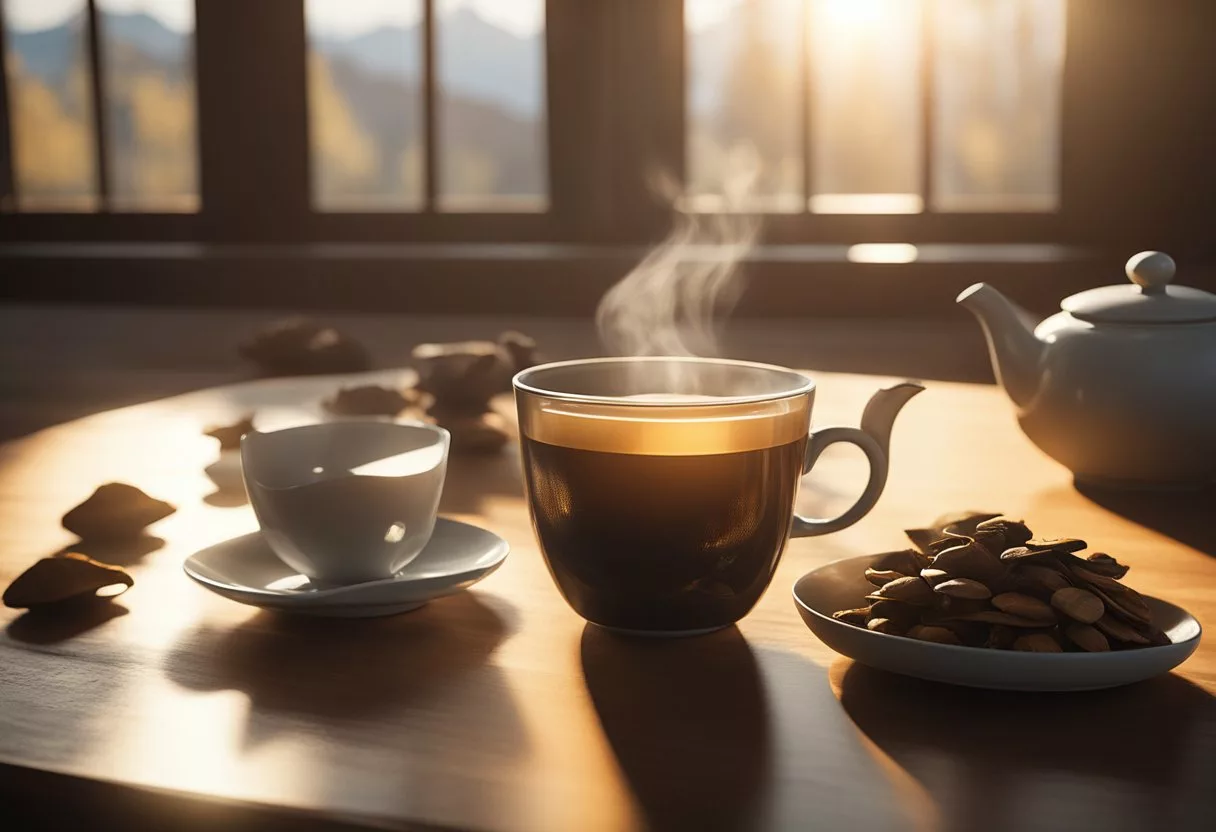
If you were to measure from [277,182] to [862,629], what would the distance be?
2.58 metres

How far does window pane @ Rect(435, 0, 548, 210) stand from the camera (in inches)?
107

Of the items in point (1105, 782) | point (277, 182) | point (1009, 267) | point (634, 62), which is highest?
point (634, 62)

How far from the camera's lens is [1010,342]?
3.12ft

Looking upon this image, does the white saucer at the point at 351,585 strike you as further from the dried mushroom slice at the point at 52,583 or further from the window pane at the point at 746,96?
the window pane at the point at 746,96

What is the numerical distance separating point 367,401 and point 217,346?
0.76m

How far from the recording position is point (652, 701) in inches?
18.9

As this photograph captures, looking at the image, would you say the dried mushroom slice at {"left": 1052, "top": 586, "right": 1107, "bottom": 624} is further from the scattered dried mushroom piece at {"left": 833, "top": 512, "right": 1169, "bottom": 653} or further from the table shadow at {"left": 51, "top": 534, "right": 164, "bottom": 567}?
the table shadow at {"left": 51, "top": 534, "right": 164, "bottom": 567}

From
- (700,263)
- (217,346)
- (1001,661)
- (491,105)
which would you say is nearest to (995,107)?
(700,263)

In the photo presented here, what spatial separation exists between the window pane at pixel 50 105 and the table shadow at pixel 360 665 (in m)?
2.81

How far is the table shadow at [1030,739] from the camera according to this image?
40cm

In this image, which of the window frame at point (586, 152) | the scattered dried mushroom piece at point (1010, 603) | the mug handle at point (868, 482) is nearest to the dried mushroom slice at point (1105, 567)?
the scattered dried mushroom piece at point (1010, 603)

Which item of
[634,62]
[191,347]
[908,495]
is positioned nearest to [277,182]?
[634,62]

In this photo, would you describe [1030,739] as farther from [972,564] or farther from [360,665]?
[360,665]

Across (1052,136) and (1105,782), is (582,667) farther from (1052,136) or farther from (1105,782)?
(1052,136)
